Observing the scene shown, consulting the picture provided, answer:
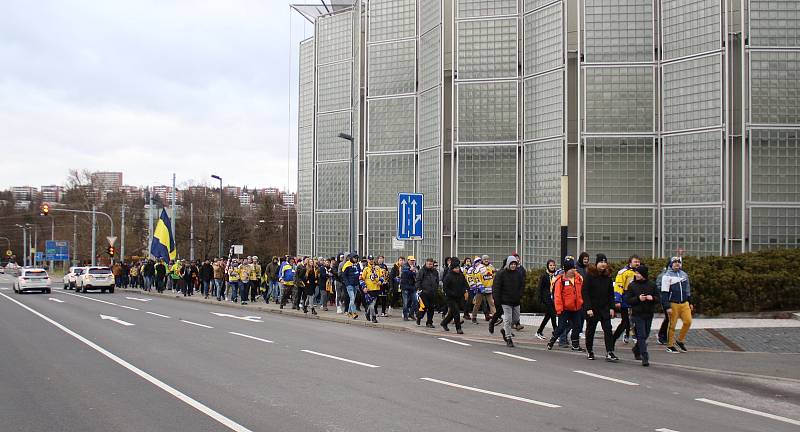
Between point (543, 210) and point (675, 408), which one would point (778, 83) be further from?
point (675, 408)

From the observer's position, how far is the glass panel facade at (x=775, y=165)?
23875 mm

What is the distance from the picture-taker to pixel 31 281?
41.4m

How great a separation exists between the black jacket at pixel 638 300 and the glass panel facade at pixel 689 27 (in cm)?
1396

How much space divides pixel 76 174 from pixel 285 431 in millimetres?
84491

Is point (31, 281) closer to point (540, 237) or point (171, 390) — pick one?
point (540, 237)

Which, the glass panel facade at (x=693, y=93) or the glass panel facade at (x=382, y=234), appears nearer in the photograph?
the glass panel facade at (x=693, y=93)

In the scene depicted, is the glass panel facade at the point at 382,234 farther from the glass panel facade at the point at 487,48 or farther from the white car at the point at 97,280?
the white car at the point at 97,280

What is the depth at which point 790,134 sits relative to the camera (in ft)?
78.4

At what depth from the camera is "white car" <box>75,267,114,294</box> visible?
1655 inches

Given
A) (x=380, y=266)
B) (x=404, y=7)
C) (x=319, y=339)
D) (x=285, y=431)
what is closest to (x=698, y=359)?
(x=319, y=339)

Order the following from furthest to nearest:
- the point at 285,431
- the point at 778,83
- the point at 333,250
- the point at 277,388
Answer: the point at 333,250 < the point at 778,83 < the point at 277,388 < the point at 285,431

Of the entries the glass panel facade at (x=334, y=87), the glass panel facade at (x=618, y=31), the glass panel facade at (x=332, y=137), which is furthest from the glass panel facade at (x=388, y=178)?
the glass panel facade at (x=618, y=31)

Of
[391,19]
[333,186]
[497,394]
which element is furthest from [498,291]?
[333,186]

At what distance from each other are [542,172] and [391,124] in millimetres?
8703
